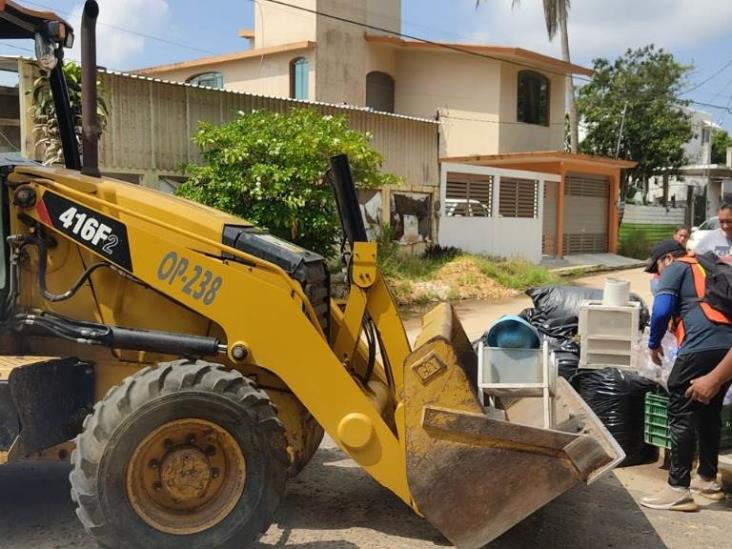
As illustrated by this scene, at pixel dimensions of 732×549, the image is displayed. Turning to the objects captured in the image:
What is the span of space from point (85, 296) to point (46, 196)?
1.90ft

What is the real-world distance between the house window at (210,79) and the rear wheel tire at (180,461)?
22.2 metres

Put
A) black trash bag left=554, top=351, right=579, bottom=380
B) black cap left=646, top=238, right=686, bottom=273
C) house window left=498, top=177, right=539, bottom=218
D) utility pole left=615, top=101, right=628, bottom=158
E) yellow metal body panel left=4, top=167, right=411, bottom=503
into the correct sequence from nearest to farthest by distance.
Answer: yellow metal body panel left=4, top=167, right=411, bottom=503 < black cap left=646, top=238, right=686, bottom=273 < black trash bag left=554, top=351, right=579, bottom=380 < house window left=498, top=177, right=539, bottom=218 < utility pole left=615, top=101, right=628, bottom=158

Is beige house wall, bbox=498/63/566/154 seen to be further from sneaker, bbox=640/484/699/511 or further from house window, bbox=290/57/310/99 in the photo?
sneaker, bbox=640/484/699/511

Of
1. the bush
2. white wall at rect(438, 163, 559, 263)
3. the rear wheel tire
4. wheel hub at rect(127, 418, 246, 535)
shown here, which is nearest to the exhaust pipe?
the rear wheel tire

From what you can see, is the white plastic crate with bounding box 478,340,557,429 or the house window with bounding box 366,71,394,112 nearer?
the white plastic crate with bounding box 478,340,557,429

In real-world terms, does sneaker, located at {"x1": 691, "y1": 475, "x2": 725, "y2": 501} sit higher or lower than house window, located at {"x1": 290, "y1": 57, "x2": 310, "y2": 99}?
lower

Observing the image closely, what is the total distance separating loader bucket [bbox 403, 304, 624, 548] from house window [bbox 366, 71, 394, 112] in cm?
2104

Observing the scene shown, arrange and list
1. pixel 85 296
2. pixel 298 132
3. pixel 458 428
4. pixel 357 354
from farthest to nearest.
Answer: pixel 298 132, pixel 357 354, pixel 85 296, pixel 458 428

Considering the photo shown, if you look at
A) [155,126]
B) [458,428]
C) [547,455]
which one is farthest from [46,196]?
[155,126]

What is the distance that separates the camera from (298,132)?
11336mm

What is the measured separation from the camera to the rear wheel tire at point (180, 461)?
3482 mm

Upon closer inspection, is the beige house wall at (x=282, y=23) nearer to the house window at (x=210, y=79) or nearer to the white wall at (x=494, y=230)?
the house window at (x=210, y=79)

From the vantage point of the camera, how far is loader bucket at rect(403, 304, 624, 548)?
3.52 metres

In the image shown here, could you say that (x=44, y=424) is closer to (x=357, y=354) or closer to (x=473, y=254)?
(x=357, y=354)
